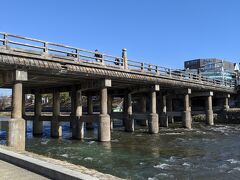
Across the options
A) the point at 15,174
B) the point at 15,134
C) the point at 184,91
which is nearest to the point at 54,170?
the point at 15,174

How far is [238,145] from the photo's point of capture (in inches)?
912

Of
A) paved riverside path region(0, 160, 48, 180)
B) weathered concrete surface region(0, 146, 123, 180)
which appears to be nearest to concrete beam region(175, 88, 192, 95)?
weathered concrete surface region(0, 146, 123, 180)

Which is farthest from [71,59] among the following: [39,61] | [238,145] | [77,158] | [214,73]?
[214,73]

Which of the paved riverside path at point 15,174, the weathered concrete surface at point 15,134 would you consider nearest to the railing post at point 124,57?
the weathered concrete surface at point 15,134

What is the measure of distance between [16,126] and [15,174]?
34.0ft

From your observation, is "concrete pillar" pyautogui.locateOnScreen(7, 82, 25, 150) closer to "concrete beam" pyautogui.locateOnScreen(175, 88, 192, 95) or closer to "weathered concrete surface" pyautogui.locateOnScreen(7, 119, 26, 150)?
"weathered concrete surface" pyautogui.locateOnScreen(7, 119, 26, 150)

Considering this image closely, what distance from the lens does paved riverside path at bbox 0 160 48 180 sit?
8.38 metres

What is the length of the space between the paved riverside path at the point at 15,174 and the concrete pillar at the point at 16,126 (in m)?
8.92

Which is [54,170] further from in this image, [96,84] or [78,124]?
[78,124]

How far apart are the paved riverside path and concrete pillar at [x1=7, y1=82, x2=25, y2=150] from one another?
29.3 ft

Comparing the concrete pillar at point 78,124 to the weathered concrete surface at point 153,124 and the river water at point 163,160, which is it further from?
the weathered concrete surface at point 153,124

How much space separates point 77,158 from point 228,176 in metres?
9.07

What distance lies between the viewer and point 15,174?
8.75 metres

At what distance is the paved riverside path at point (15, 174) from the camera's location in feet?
27.5
